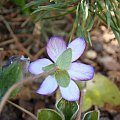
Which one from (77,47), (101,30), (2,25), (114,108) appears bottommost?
(114,108)

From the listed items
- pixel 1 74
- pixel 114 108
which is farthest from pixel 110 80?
pixel 1 74

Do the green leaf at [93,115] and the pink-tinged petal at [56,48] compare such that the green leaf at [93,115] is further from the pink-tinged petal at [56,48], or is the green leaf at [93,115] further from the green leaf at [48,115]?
the pink-tinged petal at [56,48]

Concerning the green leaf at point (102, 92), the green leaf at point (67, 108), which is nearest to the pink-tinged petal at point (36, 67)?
the green leaf at point (67, 108)

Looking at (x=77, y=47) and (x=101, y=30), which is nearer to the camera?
(x=77, y=47)

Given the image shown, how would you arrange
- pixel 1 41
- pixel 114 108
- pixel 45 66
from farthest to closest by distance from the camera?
pixel 1 41, pixel 114 108, pixel 45 66

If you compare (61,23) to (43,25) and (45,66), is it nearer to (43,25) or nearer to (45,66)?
(43,25)

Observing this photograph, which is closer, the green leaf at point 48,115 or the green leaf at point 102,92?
the green leaf at point 48,115

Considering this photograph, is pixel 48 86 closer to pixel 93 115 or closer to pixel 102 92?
pixel 93 115
